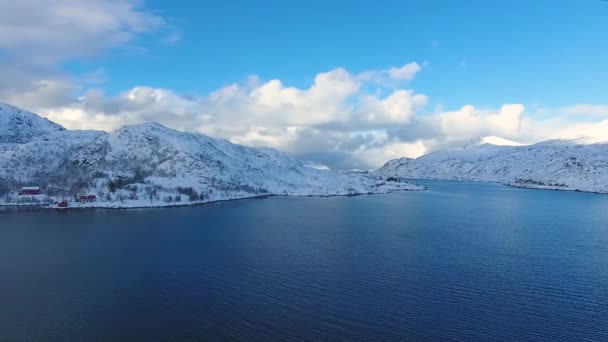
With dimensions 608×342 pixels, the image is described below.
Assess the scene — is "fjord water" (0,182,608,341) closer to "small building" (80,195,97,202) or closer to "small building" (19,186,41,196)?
"small building" (80,195,97,202)

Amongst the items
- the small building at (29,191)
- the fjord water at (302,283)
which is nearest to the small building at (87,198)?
the small building at (29,191)

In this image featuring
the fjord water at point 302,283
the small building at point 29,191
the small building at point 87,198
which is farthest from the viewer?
the small building at point 29,191

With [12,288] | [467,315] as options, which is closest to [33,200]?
[12,288]

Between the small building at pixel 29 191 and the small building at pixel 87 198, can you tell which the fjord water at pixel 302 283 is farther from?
the small building at pixel 29 191

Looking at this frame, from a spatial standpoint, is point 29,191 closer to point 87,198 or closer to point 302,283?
point 87,198

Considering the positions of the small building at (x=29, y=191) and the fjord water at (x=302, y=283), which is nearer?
the fjord water at (x=302, y=283)

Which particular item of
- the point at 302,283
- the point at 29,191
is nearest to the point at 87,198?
the point at 29,191

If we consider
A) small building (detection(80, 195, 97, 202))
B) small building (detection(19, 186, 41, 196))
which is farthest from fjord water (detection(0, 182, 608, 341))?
small building (detection(19, 186, 41, 196))

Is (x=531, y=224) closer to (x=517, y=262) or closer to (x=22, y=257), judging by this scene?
(x=517, y=262)
